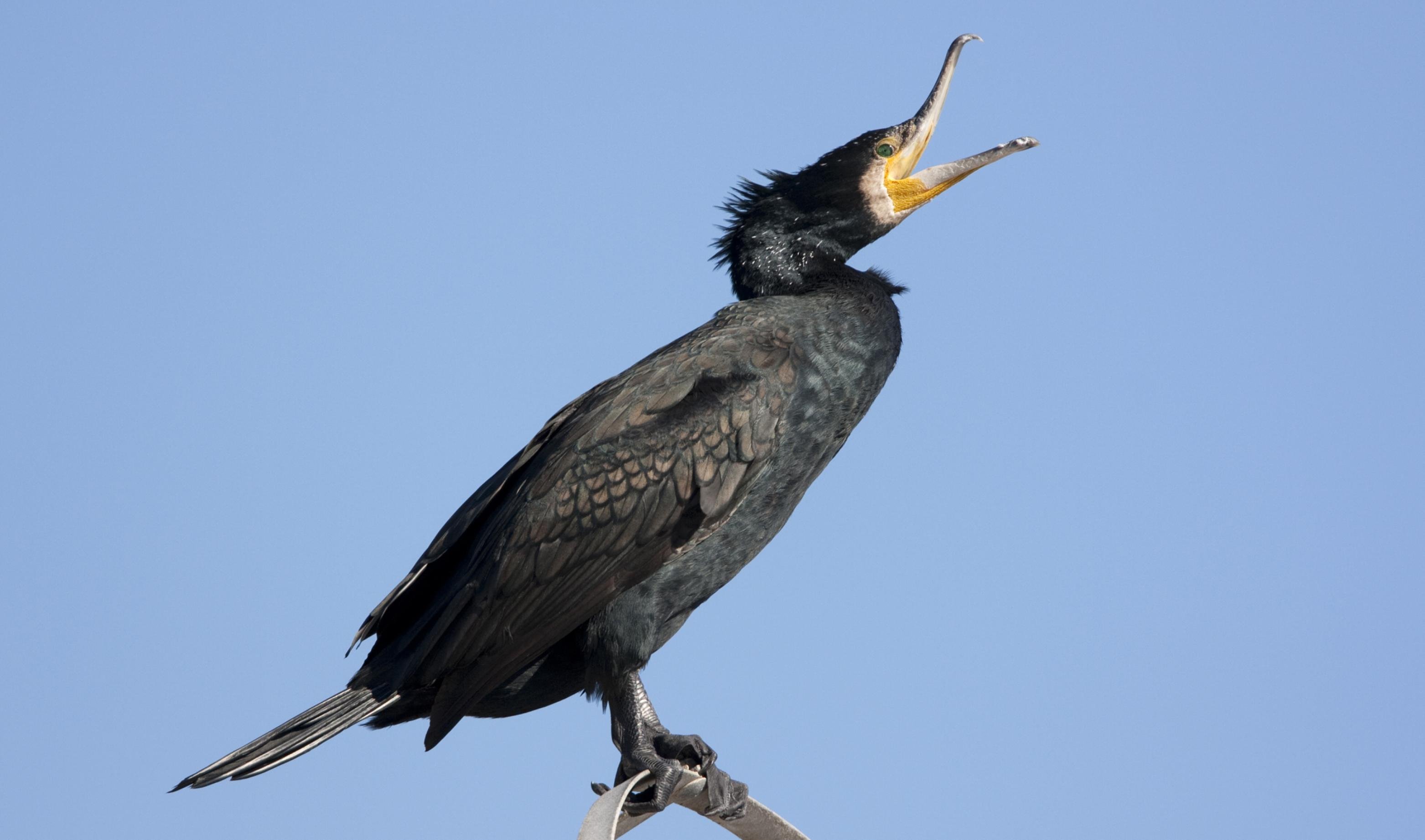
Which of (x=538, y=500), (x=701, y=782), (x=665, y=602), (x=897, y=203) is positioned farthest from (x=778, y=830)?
(x=897, y=203)

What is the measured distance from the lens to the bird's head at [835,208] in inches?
273

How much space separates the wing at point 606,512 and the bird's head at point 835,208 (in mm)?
745

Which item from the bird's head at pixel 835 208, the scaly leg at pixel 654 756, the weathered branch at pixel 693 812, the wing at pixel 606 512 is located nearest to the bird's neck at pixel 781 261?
the bird's head at pixel 835 208

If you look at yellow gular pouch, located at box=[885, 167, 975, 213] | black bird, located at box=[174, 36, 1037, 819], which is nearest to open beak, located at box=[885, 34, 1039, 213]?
yellow gular pouch, located at box=[885, 167, 975, 213]

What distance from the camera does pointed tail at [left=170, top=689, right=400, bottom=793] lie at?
5660 millimetres

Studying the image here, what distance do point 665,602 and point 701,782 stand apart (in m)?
0.70

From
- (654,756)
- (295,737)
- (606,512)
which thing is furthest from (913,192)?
(295,737)

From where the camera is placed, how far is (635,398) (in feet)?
20.2

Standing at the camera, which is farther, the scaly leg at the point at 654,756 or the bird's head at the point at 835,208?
the bird's head at the point at 835,208

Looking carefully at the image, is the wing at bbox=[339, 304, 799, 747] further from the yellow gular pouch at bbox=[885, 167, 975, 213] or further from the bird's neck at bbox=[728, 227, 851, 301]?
the yellow gular pouch at bbox=[885, 167, 975, 213]

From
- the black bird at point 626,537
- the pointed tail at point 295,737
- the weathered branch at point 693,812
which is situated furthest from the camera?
the black bird at point 626,537

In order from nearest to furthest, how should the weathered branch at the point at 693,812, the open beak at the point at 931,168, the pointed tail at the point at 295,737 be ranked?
the weathered branch at the point at 693,812, the pointed tail at the point at 295,737, the open beak at the point at 931,168

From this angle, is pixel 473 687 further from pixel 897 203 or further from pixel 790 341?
pixel 897 203

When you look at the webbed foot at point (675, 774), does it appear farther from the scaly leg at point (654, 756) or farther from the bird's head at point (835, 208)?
the bird's head at point (835, 208)
